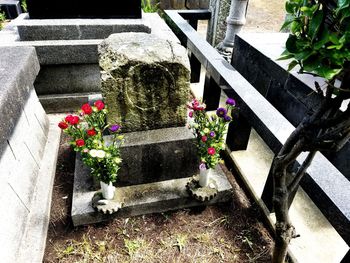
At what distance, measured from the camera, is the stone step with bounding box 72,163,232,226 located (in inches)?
94.7

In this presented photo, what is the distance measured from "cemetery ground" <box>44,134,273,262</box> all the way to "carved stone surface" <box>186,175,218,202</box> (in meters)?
0.21

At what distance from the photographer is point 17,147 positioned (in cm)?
236

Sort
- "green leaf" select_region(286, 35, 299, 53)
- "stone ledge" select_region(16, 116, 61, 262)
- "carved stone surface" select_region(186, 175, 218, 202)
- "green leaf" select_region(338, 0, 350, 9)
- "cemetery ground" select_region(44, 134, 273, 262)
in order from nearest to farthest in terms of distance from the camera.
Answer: "green leaf" select_region(338, 0, 350, 9)
"green leaf" select_region(286, 35, 299, 53)
"stone ledge" select_region(16, 116, 61, 262)
"cemetery ground" select_region(44, 134, 273, 262)
"carved stone surface" select_region(186, 175, 218, 202)

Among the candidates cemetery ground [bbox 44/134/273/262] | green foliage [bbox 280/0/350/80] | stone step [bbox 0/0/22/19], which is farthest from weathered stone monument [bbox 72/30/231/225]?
stone step [bbox 0/0/22/19]

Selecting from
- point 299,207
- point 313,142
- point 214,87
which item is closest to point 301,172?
point 313,142

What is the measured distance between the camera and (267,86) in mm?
4035

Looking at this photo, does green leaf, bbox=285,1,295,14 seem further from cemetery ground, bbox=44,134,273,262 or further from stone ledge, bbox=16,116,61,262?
stone ledge, bbox=16,116,61,262

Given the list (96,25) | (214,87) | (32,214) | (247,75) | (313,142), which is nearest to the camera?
(313,142)

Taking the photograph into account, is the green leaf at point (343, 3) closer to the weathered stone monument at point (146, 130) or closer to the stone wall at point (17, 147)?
the weathered stone monument at point (146, 130)

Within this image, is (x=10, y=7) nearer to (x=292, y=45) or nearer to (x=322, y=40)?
(x=292, y=45)

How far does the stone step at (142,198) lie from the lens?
2.41 meters

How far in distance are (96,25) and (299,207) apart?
11.2 feet

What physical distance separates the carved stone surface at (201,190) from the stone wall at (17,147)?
53.0 inches

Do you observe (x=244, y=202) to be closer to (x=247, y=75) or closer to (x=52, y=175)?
(x=52, y=175)
